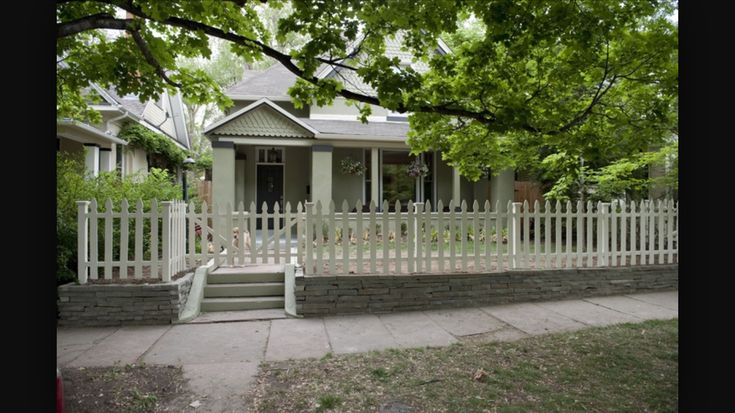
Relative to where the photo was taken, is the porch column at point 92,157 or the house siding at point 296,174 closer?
the porch column at point 92,157

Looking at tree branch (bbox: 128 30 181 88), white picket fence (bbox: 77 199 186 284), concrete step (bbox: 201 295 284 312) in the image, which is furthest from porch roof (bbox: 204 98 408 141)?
tree branch (bbox: 128 30 181 88)

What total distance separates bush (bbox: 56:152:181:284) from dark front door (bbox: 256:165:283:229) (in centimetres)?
576

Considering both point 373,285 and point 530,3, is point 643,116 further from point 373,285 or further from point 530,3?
point 373,285

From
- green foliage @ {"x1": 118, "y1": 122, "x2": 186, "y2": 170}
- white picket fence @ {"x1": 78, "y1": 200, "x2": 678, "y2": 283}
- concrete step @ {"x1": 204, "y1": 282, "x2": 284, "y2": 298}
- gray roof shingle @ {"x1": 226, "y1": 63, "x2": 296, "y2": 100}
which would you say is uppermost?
gray roof shingle @ {"x1": 226, "y1": 63, "x2": 296, "y2": 100}

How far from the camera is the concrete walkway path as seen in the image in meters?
3.59

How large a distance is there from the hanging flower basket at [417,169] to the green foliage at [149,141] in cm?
857

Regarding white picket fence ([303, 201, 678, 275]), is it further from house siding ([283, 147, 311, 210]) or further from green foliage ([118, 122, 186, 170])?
green foliage ([118, 122, 186, 170])

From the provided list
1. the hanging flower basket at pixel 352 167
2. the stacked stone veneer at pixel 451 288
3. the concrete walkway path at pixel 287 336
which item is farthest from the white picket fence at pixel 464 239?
the hanging flower basket at pixel 352 167

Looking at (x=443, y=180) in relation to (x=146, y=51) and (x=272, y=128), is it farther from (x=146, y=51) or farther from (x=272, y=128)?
(x=146, y=51)

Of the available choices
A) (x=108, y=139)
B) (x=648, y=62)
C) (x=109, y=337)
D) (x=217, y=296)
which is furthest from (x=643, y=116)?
(x=108, y=139)

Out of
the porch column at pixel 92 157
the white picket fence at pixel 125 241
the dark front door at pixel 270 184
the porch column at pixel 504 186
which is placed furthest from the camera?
the dark front door at pixel 270 184

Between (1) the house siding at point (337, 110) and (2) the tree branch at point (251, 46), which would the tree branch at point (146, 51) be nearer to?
(2) the tree branch at point (251, 46)

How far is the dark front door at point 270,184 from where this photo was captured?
13820 millimetres

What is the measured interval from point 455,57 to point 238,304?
4323 mm
